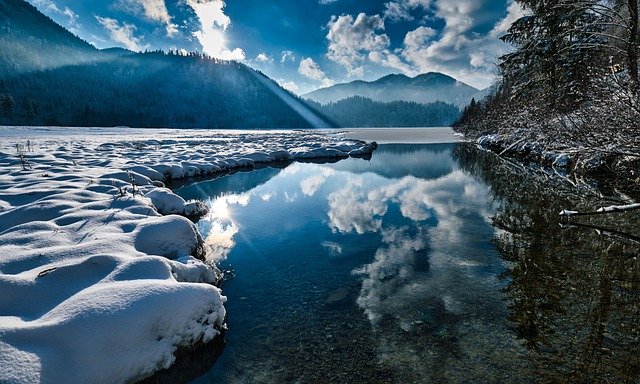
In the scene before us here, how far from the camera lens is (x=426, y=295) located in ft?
19.7

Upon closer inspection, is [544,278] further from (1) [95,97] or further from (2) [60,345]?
(1) [95,97]

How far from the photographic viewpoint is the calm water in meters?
4.20

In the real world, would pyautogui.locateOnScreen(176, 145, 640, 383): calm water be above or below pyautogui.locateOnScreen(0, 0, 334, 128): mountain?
below

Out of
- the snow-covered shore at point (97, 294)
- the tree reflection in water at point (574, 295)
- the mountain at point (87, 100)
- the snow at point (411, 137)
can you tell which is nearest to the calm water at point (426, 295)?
the tree reflection in water at point (574, 295)

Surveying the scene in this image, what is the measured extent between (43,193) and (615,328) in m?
13.7

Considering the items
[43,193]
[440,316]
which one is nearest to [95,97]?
[43,193]

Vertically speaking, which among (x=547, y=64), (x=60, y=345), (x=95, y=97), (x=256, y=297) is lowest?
(x=256, y=297)

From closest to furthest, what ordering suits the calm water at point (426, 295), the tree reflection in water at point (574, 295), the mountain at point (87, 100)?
the tree reflection in water at point (574, 295), the calm water at point (426, 295), the mountain at point (87, 100)

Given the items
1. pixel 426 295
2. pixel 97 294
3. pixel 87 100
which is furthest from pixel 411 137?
pixel 87 100

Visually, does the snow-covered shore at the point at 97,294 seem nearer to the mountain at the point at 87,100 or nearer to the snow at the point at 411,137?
the snow at the point at 411,137

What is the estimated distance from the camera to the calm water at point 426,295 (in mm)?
4195

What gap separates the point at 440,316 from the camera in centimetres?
534

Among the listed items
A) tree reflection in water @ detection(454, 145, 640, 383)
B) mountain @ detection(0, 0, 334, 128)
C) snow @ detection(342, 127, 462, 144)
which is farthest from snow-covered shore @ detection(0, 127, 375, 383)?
mountain @ detection(0, 0, 334, 128)

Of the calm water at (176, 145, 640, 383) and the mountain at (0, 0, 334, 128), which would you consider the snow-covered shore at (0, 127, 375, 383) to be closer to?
the calm water at (176, 145, 640, 383)
